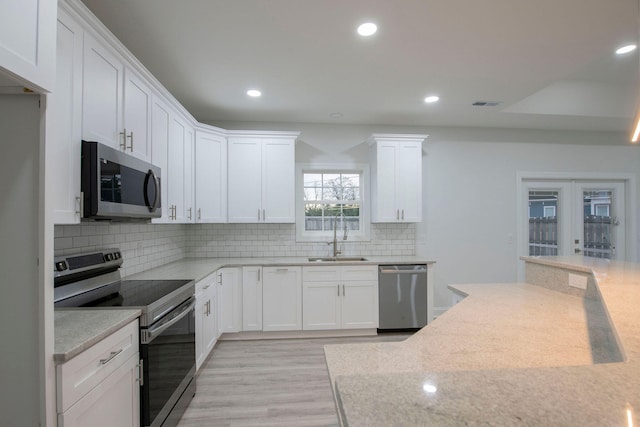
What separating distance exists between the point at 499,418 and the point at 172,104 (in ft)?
10.3

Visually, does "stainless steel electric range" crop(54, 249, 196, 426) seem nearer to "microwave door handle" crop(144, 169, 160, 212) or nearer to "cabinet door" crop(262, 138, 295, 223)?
"microwave door handle" crop(144, 169, 160, 212)

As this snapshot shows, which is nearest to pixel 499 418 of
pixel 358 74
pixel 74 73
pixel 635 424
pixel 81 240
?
pixel 635 424

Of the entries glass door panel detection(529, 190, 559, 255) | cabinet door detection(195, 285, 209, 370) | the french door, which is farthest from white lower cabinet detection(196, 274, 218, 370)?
glass door panel detection(529, 190, 559, 255)

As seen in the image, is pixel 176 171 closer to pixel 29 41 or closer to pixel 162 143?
pixel 162 143

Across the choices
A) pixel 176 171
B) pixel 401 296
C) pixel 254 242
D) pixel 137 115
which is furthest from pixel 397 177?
pixel 137 115

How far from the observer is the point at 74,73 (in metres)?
1.57

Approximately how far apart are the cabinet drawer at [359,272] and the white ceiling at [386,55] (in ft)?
6.12

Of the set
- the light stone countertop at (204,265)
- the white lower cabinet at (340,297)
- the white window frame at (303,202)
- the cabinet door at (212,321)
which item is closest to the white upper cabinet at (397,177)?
the white window frame at (303,202)

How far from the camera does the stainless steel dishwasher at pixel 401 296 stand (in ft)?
12.2

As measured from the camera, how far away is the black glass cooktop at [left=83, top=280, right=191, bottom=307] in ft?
5.84

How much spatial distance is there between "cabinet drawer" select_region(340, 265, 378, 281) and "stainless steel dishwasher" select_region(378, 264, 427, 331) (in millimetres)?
74

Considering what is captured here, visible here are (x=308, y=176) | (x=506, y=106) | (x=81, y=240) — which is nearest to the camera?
(x=81, y=240)

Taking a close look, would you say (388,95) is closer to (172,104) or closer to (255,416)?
(172,104)

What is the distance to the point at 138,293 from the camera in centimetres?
203
